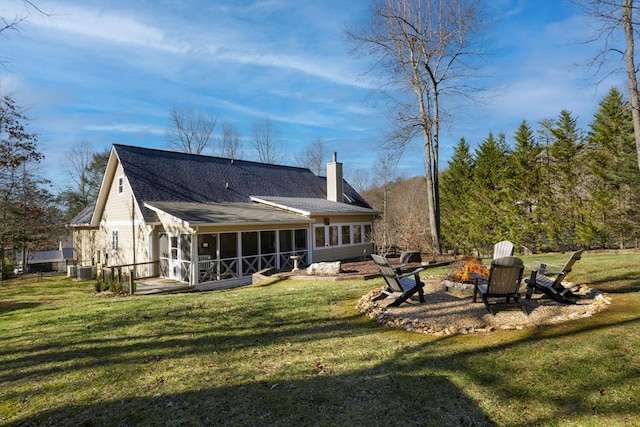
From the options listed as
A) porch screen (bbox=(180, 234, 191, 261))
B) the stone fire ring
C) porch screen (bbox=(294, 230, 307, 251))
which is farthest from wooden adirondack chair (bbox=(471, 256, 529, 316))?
porch screen (bbox=(294, 230, 307, 251))

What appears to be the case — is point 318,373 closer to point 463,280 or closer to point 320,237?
point 463,280

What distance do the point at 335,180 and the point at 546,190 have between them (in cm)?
1239

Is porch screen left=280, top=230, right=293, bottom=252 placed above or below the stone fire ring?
above

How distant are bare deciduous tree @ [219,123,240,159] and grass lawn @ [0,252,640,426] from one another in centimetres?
3528

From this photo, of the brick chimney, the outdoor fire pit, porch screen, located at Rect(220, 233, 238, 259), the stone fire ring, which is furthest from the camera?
the brick chimney

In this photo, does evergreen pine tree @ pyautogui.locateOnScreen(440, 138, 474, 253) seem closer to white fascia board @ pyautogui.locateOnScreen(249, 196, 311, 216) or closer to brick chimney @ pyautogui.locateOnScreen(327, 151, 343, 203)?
brick chimney @ pyautogui.locateOnScreen(327, 151, 343, 203)

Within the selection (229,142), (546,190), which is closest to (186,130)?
(229,142)

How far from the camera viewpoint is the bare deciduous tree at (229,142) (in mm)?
40781

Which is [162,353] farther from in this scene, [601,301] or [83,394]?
[601,301]

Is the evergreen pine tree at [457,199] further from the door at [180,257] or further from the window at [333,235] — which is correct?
the door at [180,257]

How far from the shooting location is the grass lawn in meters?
3.42

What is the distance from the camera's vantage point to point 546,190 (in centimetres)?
1850

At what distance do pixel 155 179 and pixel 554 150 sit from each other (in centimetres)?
2027

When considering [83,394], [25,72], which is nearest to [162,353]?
[83,394]
